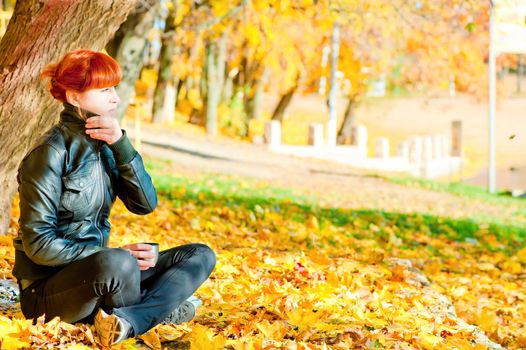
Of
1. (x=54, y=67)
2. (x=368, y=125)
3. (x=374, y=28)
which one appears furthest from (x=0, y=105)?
(x=368, y=125)

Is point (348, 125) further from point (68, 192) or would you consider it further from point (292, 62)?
point (68, 192)

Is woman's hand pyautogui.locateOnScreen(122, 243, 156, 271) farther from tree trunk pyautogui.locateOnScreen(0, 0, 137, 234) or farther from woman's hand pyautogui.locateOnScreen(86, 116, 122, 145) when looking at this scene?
tree trunk pyautogui.locateOnScreen(0, 0, 137, 234)

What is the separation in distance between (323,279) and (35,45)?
7.48 feet

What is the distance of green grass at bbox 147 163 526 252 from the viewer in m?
11.5

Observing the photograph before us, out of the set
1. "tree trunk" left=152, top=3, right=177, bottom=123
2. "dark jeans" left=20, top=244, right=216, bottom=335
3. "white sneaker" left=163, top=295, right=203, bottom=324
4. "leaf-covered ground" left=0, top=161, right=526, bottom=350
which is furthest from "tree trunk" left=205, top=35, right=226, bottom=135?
"dark jeans" left=20, top=244, right=216, bottom=335

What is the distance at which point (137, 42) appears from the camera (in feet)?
38.4

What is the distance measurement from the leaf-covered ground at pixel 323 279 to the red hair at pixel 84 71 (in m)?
0.98

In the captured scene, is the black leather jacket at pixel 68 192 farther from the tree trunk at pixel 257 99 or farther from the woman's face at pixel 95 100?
the tree trunk at pixel 257 99

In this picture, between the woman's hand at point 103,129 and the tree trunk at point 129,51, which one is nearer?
the woman's hand at point 103,129

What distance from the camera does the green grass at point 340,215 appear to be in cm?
1145

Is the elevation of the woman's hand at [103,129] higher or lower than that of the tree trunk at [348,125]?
higher

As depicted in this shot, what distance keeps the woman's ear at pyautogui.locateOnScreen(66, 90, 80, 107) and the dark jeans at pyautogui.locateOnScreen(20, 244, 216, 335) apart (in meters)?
0.64

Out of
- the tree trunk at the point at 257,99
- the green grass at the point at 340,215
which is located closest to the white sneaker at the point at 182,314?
the green grass at the point at 340,215

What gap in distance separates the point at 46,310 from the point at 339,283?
2.43m
